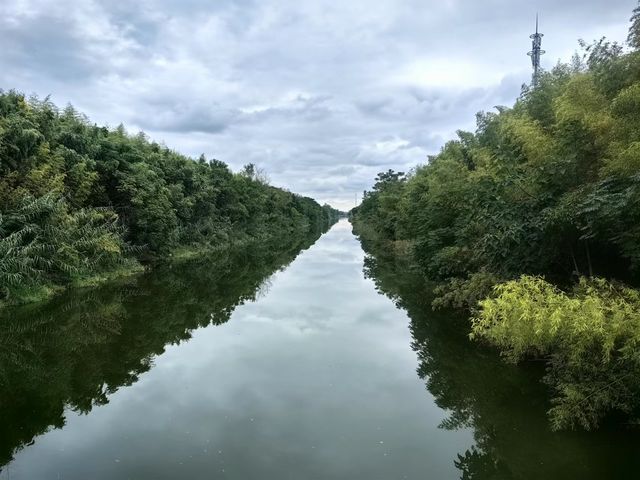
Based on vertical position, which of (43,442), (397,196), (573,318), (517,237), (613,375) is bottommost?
(43,442)

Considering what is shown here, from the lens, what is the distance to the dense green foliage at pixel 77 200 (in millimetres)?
18391

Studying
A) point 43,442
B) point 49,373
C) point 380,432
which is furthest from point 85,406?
point 380,432

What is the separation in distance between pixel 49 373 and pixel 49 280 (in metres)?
10.3

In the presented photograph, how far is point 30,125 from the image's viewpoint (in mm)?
21109

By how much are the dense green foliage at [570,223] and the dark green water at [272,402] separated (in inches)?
36.5

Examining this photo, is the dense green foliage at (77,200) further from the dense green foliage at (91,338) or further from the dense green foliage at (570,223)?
the dense green foliage at (570,223)

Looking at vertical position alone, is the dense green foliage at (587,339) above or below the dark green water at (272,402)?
above

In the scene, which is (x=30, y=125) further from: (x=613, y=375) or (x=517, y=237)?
(x=613, y=375)

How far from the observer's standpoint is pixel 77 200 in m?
23.8

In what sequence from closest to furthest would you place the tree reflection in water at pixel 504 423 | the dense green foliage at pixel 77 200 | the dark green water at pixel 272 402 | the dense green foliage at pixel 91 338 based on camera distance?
the tree reflection in water at pixel 504 423 → the dark green water at pixel 272 402 → the dense green foliage at pixel 91 338 → the dense green foliage at pixel 77 200

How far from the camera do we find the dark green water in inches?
271

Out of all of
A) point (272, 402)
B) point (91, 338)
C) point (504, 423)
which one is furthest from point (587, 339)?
point (91, 338)

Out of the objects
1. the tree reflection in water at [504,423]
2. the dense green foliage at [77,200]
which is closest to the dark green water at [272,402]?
the tree reflection in water at [504,423]

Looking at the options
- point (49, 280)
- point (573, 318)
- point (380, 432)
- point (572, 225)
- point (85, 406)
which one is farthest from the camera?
point (49, 280)
